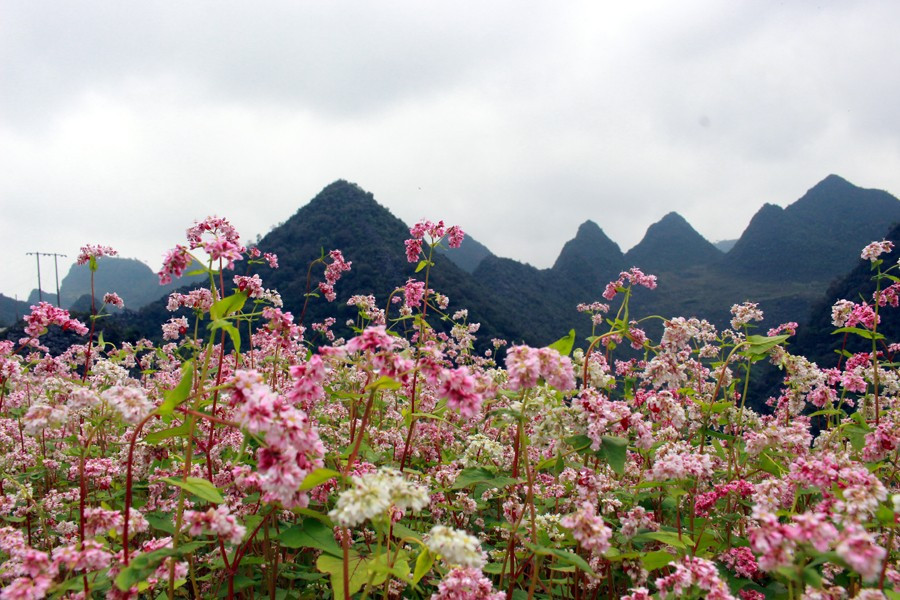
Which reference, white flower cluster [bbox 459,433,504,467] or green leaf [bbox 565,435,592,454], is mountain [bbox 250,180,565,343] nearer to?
white flower cluster [bbox 459,433,504,467]

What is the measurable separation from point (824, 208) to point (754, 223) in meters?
14.9

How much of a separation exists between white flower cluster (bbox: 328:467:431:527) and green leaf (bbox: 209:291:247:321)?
1642 millimetres

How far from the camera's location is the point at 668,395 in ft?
13.9

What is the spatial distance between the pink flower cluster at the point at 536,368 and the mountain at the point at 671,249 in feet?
465

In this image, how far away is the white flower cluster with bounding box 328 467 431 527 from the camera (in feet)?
7.63

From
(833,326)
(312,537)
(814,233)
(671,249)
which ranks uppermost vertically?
(671,249)

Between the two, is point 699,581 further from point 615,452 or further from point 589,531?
point 615,452

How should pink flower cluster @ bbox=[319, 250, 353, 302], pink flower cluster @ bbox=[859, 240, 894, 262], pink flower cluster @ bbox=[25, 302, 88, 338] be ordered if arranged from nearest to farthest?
pink flower cluster @ bbox=[25, 302, 88, 338]
pink flower cluster @ bbox=[859, 240, 894, 262]
pink flower cluster @ bbox=[319, 250, 353, 302]

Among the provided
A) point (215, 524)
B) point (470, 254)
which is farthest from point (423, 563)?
point (470, 254)

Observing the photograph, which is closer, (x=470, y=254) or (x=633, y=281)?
(x=633, y=281)

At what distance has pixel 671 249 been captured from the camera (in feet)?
484

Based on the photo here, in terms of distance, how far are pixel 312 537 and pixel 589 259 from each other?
140m

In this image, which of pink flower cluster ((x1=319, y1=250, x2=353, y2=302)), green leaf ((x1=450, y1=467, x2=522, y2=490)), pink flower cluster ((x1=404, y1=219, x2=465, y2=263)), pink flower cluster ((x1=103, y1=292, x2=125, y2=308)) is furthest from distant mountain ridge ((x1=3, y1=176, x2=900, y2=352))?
green leaf ((x1=450, y1=467, x2=522, y2=490))

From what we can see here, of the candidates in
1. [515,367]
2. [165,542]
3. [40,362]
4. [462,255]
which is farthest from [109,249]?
[462,255]
